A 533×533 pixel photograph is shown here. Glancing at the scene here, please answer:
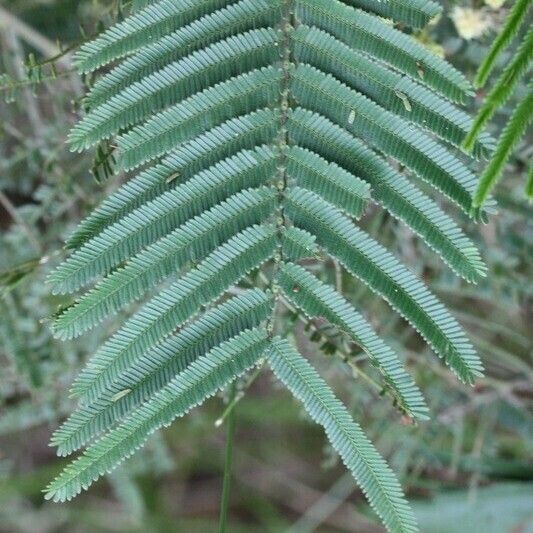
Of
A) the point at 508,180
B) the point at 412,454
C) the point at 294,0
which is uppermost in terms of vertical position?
the point at 294,0

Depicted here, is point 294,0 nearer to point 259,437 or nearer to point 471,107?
point 471,107

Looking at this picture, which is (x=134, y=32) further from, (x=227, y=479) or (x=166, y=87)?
(x=227, y=479)

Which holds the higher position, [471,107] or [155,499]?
[471,107]

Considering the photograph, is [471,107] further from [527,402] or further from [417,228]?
[527,402]

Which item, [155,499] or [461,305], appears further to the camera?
[155,499]

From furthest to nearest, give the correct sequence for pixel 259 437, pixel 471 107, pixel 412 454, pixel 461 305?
pixel 259 437 < pixel 461 305 < pixel 412 454 < pixel 471 107

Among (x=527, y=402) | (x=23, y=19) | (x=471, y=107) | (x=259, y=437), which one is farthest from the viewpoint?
(x=259, y=437)

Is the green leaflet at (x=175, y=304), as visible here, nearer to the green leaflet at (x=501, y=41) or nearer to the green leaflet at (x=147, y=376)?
the green leaflet at (x=147, y=376)

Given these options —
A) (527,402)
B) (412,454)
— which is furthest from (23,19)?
(527,402)

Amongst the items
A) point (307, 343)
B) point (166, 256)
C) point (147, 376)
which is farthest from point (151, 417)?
point (307, 343)
